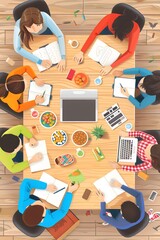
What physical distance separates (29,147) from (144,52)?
1787 mm

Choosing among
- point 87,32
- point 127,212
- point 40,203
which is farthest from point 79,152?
point 87,32

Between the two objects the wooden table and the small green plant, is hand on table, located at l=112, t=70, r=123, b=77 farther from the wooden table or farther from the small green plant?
the small green plant

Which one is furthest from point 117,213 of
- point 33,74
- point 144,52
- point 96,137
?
point 144,52

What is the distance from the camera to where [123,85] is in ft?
10.5

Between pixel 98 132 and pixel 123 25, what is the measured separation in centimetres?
98

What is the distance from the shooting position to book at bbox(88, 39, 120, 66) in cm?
321

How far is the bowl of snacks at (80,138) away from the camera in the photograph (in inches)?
123

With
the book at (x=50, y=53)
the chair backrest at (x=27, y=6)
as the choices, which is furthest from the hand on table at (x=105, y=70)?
the chair backrest at (x=27, y=6)

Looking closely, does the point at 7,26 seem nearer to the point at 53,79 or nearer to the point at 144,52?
the point at 53,79

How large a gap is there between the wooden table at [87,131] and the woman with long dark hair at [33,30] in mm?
58

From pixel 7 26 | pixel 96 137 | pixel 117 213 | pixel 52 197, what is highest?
pixel 7 26

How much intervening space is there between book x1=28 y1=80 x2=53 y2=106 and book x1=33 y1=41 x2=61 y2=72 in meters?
0.24

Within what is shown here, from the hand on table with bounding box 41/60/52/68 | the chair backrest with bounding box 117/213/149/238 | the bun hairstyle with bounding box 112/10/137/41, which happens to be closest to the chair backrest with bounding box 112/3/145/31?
the bun hairstyle with bounding box 112/10/137/41

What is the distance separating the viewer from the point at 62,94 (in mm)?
3162
